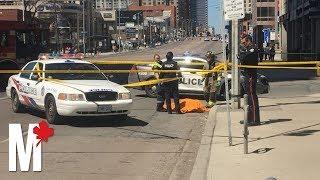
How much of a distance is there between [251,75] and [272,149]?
117 inches

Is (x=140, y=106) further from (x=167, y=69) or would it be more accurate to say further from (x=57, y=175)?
(x=57, y=175)

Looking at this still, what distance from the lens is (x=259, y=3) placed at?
125 meters

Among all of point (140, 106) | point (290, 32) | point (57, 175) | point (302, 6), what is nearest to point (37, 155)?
point (57, 175)

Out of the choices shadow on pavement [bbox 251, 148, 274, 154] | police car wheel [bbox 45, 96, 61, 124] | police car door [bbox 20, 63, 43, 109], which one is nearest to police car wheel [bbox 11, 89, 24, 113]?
police car door [bbox 20, 63, 43, 109]

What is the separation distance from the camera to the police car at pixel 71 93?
42.6 feet

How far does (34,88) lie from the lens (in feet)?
46.6

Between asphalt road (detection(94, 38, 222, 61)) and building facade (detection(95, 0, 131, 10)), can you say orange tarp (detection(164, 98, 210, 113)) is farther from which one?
building facade (detection(95, 0, 131, 10))

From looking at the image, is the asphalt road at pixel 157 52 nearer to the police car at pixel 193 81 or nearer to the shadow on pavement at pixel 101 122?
the police car at pixel 193 81

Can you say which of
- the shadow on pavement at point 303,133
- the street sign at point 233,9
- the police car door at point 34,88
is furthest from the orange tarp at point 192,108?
the street sign at point 233,9

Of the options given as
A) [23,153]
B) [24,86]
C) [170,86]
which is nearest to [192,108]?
[170,86]

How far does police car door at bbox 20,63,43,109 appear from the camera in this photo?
46.1 feet

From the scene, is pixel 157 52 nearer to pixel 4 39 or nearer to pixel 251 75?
pixel 4 39

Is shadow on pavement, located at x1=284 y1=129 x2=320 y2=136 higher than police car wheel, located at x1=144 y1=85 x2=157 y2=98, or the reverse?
police car wheel, located at x1=144 y1=85 x2=157 y2=98

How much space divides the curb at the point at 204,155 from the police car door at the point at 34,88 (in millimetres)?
4151
